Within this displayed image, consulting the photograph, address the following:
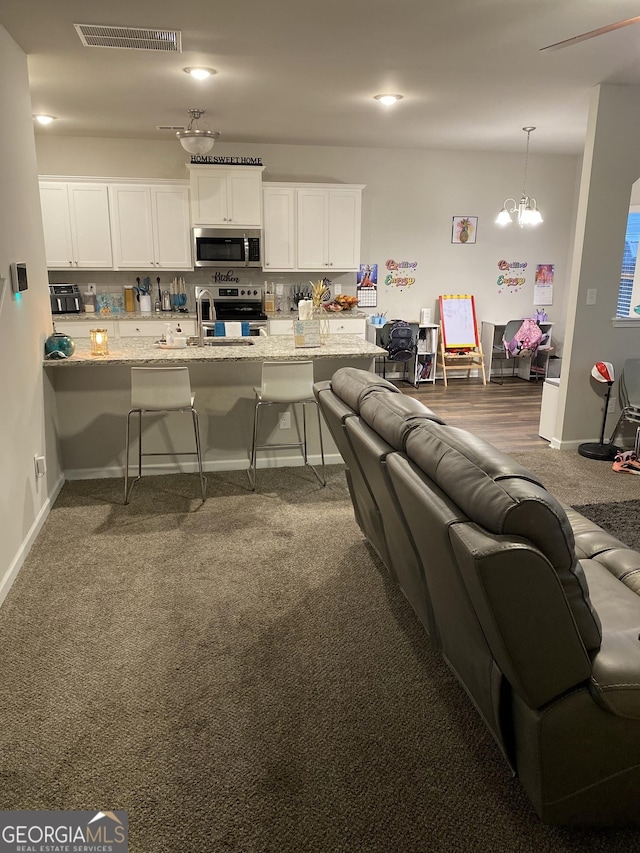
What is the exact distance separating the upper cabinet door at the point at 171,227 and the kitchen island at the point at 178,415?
2.31m

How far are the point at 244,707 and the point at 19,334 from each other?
7.71ft

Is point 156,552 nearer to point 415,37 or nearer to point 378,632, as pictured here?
point 378,632

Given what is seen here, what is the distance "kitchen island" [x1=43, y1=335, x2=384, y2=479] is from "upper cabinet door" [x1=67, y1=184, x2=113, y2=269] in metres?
2.27

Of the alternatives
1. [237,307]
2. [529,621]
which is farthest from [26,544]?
[237,307]

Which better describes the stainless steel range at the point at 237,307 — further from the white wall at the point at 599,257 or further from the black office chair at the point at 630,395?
the black office chair at the point at 630,395

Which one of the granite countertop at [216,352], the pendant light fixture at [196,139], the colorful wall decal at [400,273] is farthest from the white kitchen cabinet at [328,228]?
the granite countertop at [216,352]

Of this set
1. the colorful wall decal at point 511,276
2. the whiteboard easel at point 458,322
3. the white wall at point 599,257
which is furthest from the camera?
the colorful wall decal at point 511,276

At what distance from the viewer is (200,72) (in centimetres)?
419

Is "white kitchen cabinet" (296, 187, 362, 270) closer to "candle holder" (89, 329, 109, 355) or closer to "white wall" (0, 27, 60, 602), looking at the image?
"candle holder" (89, 329, 109, 355)

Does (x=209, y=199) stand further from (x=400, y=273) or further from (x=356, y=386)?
(x=356, y=386)

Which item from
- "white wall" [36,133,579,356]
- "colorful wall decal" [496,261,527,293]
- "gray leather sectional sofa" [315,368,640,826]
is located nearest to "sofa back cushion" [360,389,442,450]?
"gray leather sectional sofa" [315,368,640,826]

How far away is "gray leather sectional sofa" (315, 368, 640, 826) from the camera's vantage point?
1.44m

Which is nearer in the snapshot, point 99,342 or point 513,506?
point 513,506

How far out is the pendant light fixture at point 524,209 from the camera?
6.60m
